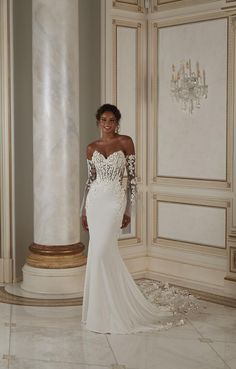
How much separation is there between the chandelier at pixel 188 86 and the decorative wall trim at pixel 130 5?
794mm

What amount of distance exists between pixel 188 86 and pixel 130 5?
117 cm

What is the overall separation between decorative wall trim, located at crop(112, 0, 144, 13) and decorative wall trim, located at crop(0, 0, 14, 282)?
118cm

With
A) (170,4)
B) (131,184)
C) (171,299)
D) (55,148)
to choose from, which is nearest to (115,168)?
(131,184)

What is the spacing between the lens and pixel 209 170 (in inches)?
271

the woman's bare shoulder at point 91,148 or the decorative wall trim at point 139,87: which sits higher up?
the decorative wall trim at point 139,87

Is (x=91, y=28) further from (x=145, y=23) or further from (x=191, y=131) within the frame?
(x=191, y=131)

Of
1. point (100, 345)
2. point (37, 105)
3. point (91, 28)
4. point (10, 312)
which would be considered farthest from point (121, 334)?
point (91, 28)

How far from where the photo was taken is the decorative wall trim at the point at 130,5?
730 cm

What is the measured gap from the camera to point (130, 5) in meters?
7.40

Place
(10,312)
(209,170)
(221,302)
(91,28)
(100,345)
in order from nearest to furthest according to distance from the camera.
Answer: (100,345) < (10,312) < (221,302) < (209,170) < (91,28)

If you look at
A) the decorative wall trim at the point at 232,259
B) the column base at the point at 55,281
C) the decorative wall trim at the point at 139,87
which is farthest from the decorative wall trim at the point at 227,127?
the column base at the point at 55,281

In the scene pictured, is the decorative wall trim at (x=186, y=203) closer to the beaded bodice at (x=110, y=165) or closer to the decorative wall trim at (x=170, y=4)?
the beaded bodice at (x=110, y=165)

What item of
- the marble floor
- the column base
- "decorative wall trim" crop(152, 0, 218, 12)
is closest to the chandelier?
"decorative wall trim" crop(152, 0, 218, 12)

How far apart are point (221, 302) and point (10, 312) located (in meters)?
1.98
